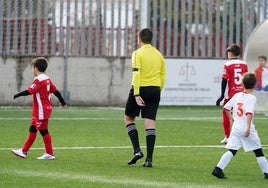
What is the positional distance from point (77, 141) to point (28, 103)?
13.6m

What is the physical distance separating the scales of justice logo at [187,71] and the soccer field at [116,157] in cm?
710

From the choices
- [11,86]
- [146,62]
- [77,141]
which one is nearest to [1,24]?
[11,86]

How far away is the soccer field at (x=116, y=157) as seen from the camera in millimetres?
11500

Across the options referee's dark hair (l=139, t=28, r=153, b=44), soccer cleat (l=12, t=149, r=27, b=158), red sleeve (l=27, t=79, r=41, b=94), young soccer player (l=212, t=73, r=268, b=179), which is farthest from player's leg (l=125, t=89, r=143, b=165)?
young soccer player (l=212, t=73, r=268, b=179)

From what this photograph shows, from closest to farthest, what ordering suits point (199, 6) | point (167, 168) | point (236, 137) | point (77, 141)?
point (236, 137)
point (167, 168)
point (77, 141)
point (199, 6)

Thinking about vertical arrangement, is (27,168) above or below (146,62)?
below

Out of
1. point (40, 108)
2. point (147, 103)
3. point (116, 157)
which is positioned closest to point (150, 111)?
point (147, 103)

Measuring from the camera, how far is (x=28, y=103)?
3061 cm

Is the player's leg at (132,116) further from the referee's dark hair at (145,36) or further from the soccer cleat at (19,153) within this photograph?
the soccer cleat at (19,153)

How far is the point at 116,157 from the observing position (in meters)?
14.5

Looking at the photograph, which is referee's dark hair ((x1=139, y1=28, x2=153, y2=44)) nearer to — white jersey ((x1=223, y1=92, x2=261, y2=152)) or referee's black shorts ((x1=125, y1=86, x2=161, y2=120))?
referee's black shorts ((x1=125, y1=86, x2=161, y2=120))

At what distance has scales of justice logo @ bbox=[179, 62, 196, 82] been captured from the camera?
31594 millimetres

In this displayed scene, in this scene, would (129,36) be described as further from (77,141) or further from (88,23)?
(77,141)

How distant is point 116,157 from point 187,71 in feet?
57.4
